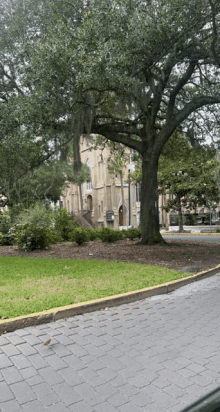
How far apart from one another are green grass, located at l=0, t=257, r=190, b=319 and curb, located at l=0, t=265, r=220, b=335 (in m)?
0.19

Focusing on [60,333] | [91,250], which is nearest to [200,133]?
[91,250]

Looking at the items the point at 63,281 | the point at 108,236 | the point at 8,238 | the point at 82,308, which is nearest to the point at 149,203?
the point at 108,236

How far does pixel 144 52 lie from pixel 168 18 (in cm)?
106

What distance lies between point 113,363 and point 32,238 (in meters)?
9.94

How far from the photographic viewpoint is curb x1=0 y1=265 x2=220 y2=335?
4353mm

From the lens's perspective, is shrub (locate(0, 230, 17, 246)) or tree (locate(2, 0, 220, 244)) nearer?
tree (locate(2, 0, 220, 244))

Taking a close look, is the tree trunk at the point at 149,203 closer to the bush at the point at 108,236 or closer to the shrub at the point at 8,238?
the bush at the point at 108,236

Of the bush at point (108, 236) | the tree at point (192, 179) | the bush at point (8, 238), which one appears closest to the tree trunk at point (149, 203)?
the bush at point (108, 236)

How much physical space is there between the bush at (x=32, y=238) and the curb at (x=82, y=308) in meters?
7.12

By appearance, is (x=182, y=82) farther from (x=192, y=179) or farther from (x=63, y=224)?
(x=192, y=179)

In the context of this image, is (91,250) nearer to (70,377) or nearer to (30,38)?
(30,38)

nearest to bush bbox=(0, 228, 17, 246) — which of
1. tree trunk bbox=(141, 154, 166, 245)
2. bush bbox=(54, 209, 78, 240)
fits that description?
bush bbox=(54, 209, 78, 240)

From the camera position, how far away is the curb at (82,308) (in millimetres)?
4353

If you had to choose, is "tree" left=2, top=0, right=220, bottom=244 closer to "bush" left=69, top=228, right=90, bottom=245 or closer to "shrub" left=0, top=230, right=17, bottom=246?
"bush" left=69, top=228, right=90, bottom=245
